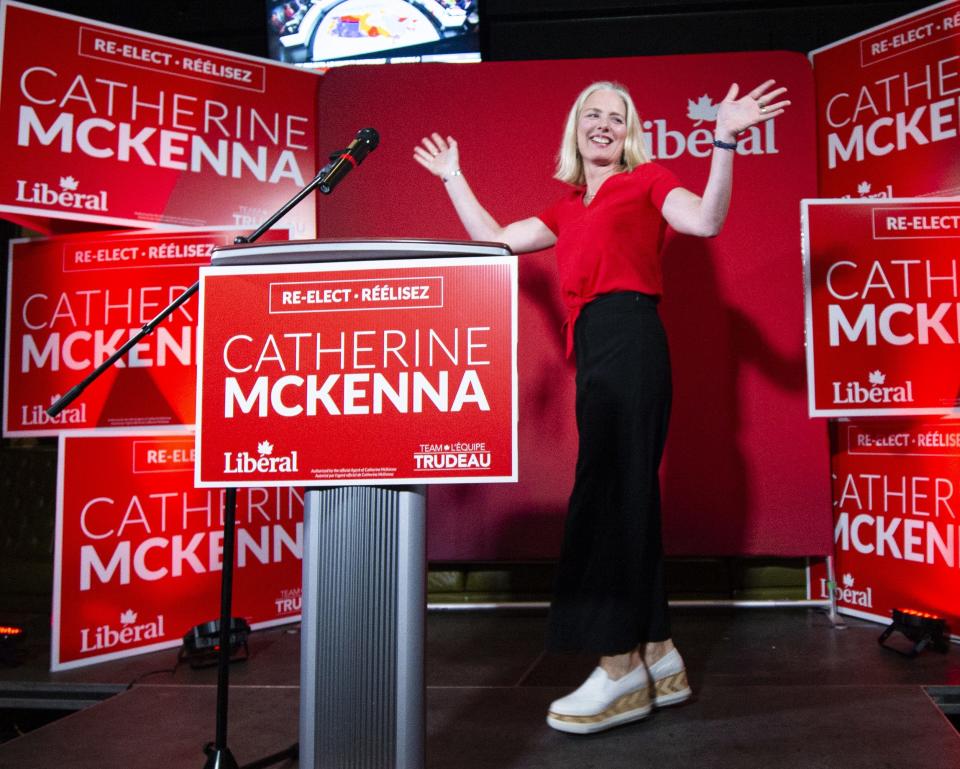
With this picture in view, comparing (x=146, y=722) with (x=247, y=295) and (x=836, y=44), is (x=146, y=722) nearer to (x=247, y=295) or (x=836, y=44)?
(x=247, y=295)

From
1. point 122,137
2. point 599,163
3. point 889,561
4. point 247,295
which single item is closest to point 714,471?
point 889,561

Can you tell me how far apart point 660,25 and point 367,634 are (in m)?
3.11

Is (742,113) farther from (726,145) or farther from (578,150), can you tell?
(578,150)

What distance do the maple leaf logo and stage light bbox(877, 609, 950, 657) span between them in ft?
5.63

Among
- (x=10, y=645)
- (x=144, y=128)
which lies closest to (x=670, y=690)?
(x=10, y=645)

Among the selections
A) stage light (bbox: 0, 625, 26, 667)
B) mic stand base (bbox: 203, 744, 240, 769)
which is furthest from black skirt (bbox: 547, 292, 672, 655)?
stage light (bbox: 0, 625, 26, 667)

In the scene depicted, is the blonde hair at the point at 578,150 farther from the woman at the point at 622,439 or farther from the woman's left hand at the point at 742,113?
the woman's left hand at the point at 742,113

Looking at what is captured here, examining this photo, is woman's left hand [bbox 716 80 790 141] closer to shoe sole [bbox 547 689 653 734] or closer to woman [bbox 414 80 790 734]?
woman [bbox 414 80 790 734]

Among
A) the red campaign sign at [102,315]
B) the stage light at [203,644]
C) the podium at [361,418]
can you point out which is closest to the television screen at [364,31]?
the red campaign sign at [102,315]

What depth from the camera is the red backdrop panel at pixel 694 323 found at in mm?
2771

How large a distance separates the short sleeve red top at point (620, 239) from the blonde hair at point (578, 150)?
76mm

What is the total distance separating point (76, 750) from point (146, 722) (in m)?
0.19

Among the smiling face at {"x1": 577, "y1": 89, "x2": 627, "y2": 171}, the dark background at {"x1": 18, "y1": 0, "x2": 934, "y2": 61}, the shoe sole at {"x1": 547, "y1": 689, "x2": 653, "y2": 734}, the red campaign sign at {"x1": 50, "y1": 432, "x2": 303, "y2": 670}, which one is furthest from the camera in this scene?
the dark background at {"x1": 18, "y1": 0, "x2": 934, "y2": 61}

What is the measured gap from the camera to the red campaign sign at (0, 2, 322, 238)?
2462mm
